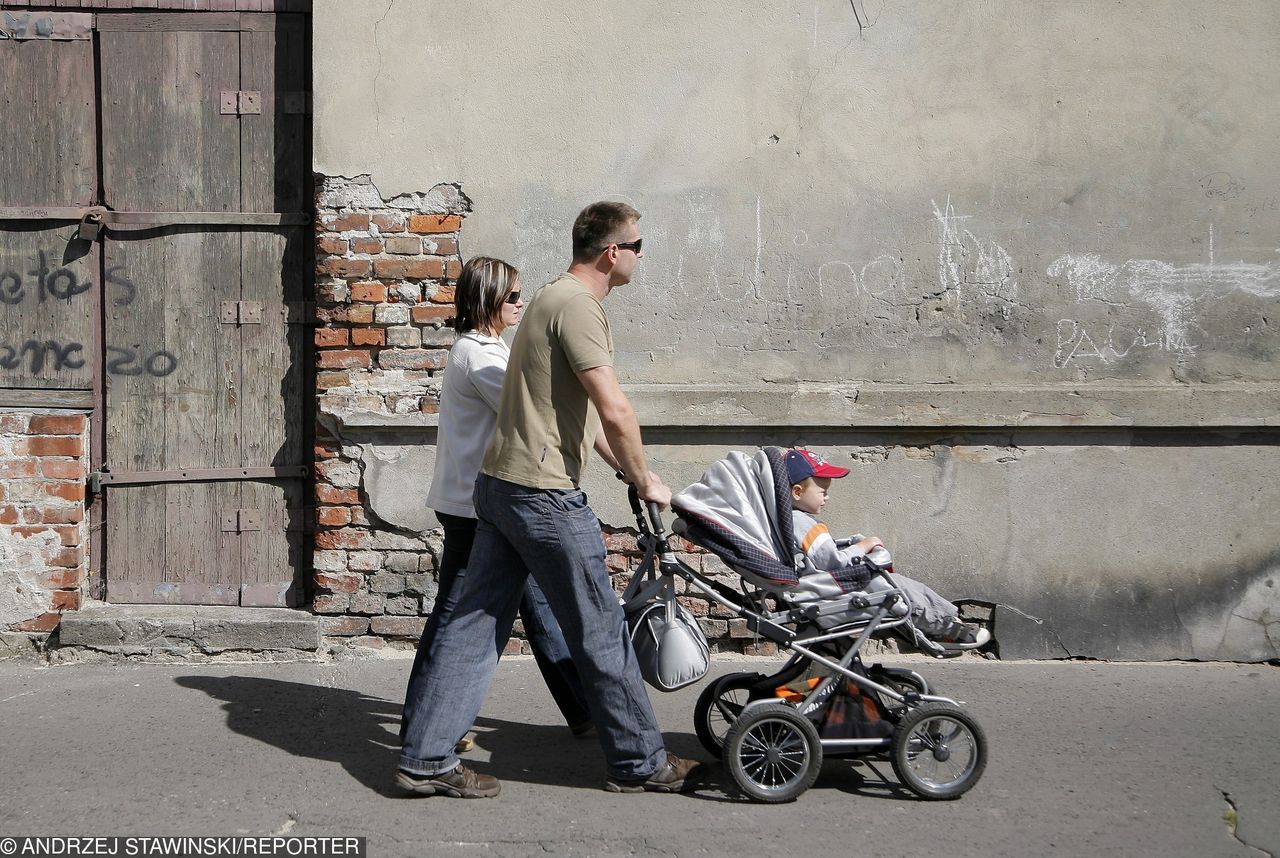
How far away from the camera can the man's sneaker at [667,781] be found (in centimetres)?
362

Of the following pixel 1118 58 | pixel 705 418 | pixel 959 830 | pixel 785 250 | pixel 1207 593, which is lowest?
pixel 959 830

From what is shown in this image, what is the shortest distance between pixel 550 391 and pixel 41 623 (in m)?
3.08

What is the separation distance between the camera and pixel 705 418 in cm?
504

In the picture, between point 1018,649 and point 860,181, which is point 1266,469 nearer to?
point 1018,649

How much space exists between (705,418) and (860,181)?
1303 millimetres

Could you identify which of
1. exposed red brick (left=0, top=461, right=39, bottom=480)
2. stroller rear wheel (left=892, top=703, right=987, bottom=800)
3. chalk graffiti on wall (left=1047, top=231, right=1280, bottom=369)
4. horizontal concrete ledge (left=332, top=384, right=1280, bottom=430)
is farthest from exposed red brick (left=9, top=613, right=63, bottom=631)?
chalk graffiti on wall (left=1047, top=231, right=1280, bottom=369)

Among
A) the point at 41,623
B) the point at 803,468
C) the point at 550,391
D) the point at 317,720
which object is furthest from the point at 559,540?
the point at 41,623

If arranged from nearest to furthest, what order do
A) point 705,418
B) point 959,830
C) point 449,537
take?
point 959,830 → point 449,537 → point 705,418

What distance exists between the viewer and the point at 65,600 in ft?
16.6

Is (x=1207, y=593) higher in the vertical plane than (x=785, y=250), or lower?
lower

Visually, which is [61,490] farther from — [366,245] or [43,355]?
[366,245]

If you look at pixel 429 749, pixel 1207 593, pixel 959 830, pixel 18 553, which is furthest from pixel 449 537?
pixel 1207 593

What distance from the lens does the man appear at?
345cm

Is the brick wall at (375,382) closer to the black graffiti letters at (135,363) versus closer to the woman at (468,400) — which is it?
the black graffiti letters at (135,363)
